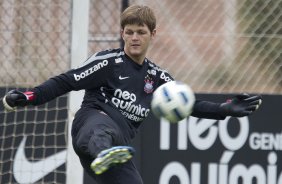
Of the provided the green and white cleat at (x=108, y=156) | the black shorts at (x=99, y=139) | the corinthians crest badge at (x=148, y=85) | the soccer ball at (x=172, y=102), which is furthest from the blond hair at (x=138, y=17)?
the green and white cleat at (x=108, y=156)

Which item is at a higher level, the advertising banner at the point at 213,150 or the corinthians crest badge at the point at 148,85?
the corinthians crest badge at the point at 148,85

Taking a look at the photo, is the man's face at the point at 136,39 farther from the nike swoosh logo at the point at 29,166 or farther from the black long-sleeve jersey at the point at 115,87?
the nike swoosh logo at the point at 29,166

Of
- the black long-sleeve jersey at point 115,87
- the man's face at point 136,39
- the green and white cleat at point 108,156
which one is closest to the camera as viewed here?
the green and white cleat at point 108,156

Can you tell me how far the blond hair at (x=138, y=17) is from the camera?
5.75 meters

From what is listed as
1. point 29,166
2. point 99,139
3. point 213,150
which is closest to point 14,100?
point 99,139

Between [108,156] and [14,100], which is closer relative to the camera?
[108,156]

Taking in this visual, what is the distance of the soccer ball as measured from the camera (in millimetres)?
5398

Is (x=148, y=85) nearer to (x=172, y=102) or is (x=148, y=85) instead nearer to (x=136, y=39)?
(x=136, y=39)

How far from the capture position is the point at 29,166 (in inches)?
293

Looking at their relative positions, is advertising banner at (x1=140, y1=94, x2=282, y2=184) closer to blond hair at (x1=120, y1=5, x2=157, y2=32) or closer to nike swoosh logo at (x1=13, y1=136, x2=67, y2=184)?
nike swoosh logo at (x1=13, y1=136, x2=67, y2=184)

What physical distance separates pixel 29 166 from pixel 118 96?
Result: 203 cm

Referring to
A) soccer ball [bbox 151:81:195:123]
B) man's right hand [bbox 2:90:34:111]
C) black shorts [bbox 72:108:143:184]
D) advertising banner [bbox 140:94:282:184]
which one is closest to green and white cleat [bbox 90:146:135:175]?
black shorts [bbox 72:108:143:184]

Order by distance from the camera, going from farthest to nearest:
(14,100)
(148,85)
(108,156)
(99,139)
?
(148,85)
(14,100)
(99,139)
(108,156)

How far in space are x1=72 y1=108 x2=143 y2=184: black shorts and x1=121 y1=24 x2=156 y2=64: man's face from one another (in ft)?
1.58
